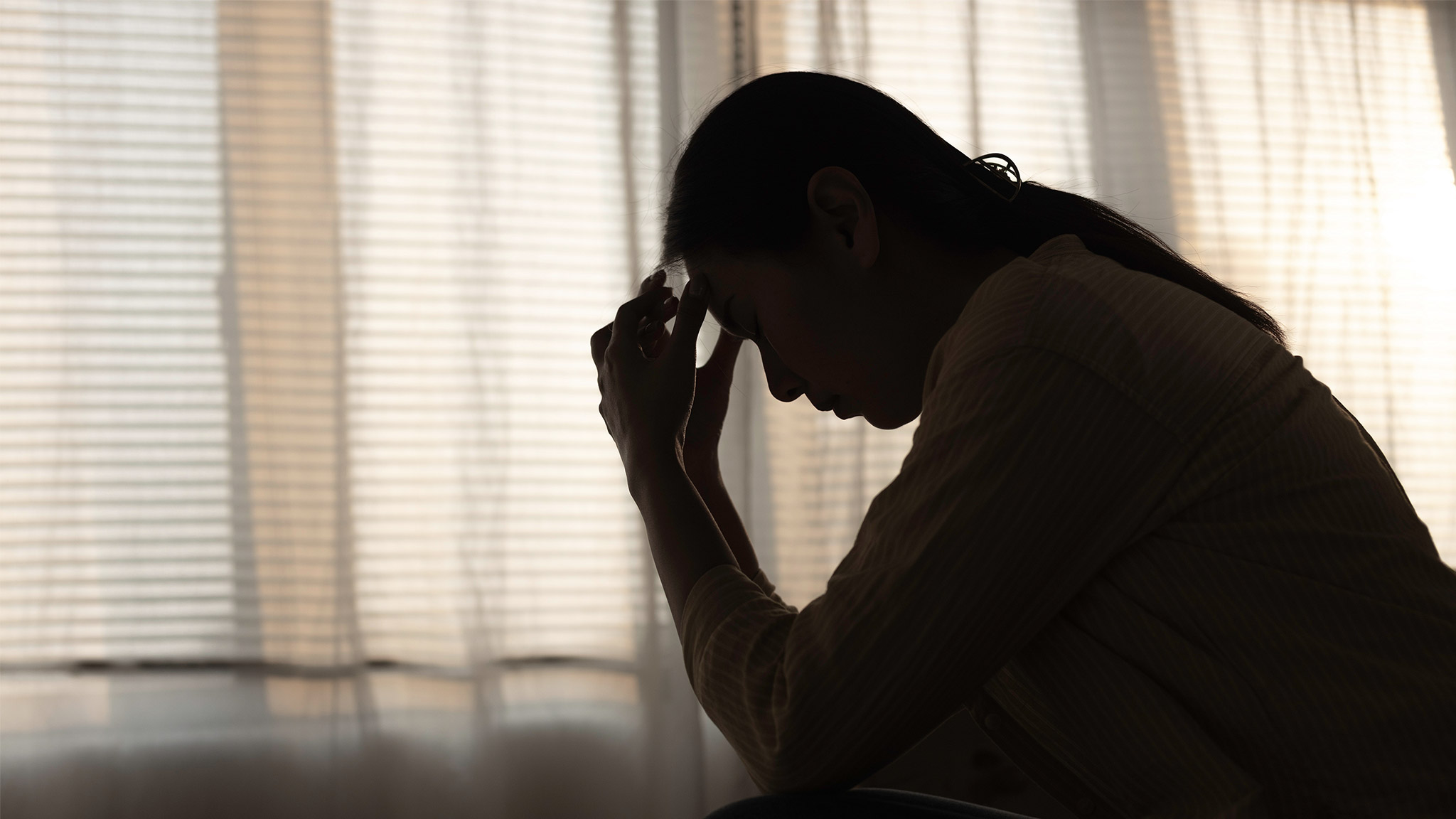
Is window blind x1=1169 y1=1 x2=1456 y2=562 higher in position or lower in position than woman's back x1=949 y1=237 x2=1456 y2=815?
higher

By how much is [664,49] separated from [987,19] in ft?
2.26

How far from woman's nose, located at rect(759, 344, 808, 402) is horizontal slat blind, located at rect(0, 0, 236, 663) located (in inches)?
46.5

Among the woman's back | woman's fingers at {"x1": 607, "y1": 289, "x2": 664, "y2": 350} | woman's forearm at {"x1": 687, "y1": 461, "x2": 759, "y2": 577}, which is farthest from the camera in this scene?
woman's forearm at {"x1": 687, "y1": 461, "x2": 759, "y2": 577}

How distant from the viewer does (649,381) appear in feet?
2.77

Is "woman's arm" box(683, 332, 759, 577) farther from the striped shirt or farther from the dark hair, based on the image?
the striped shirt

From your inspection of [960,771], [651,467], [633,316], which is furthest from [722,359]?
[960,771]

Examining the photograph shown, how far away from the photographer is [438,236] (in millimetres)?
1763

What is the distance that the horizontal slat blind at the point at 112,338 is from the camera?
1.58m

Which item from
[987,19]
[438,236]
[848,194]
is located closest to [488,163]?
[438,236]

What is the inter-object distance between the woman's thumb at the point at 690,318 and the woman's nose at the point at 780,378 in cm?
6

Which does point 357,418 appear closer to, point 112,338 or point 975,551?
point 112,338

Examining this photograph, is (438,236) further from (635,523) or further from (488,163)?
(635,523)

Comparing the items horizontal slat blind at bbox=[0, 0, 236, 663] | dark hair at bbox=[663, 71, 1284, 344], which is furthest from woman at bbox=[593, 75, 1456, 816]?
horizontal slat blind at bbox=[0, 0, 236, 663]

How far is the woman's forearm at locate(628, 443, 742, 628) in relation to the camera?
722mm
